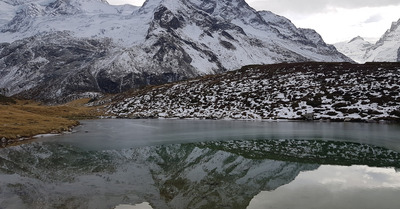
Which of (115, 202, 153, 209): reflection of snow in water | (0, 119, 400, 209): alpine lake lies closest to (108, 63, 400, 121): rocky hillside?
(0, 119, 400, 209): alpine lake

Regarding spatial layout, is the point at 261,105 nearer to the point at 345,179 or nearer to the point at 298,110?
the point at 298,110

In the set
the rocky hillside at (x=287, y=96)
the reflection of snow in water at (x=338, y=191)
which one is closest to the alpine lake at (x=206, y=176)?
the reflection of snow in water at (x=338, y=191)

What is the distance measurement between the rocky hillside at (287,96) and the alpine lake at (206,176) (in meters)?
44.2

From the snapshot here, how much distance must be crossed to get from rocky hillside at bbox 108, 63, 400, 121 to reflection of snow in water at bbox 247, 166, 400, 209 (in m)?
52.8

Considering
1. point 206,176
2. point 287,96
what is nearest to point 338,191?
point 206,176

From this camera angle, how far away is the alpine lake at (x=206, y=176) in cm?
1523

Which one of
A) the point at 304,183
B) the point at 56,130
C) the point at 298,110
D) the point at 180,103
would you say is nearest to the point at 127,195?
the point at 304,183

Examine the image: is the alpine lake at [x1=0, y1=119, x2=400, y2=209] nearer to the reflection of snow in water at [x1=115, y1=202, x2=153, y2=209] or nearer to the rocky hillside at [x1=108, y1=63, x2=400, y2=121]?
the reflection of snow in water at [x1=115, y1=202, x2=153, y2=209]

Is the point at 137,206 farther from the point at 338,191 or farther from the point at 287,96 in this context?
the point at 287,96

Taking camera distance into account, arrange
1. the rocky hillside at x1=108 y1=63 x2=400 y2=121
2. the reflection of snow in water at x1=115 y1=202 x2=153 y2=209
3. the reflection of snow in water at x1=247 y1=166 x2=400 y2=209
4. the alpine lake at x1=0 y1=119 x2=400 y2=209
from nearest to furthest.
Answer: the reflection of snow in water at x1=247 y1=166 x2=400 y2=209
the reflection of snow in water at x1=115 y1=202 x2=153 y2=209
the alpine lake at x1=0 y1=119 x2=400 y2=209
the rocky hillside at x1=108 y1=63 x2=400 y2=121

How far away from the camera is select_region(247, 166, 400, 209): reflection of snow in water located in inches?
568

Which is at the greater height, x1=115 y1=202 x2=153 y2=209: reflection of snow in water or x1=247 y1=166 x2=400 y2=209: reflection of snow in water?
x1=115 y1=202 x2=153 y2=209: reflection of snow in water

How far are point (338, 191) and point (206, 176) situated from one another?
27.3ft

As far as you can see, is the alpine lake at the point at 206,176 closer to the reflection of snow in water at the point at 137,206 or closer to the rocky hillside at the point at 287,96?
the reflection of snow in water at the point at 137,206
